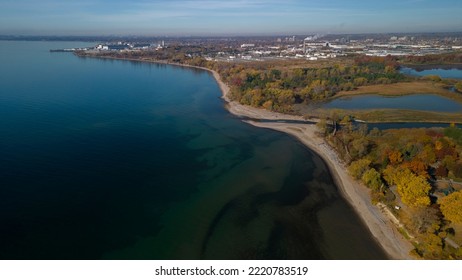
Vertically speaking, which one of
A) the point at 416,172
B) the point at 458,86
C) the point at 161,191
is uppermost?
the point at 458,86

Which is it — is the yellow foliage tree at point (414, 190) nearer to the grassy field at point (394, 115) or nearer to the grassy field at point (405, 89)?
the grassy field at point (394, 115)

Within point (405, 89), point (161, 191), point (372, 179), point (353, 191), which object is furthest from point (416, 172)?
point (405, 89)

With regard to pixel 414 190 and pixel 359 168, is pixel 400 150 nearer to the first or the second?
pixel 359 168

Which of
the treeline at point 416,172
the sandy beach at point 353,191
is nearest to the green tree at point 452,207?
the treeline at point 416,172

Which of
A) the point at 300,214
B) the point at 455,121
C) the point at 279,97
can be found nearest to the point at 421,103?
the point at 455,121

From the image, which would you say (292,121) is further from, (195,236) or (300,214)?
(195,236)

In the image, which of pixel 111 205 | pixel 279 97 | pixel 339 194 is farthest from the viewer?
pixel 279 97
